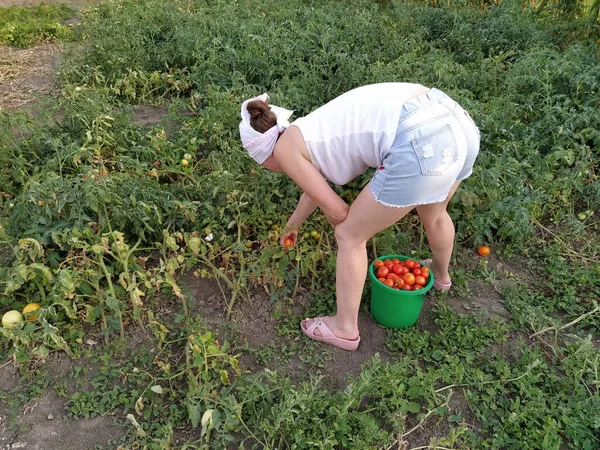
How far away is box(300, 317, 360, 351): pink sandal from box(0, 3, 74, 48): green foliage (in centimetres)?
513

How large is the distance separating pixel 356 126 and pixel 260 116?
37 centimetres

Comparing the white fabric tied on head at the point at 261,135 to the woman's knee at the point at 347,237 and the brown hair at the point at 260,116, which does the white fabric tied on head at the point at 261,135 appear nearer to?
the brown hair at the point at 260,116

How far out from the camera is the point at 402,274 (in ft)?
7.85

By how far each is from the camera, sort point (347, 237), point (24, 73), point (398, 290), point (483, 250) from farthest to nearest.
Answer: point (24, 73), point (483, 250), point (398, 290), point (347, 237)

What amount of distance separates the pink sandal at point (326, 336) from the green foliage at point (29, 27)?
5127mm

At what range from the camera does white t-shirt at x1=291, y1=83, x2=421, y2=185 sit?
5.99 ft

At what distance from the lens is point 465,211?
2947 mm

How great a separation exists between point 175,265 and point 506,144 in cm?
233

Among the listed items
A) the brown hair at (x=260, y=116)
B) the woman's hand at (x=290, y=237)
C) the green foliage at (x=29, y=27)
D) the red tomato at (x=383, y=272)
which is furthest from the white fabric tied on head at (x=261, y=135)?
the green foliage at (x=29, y=27)

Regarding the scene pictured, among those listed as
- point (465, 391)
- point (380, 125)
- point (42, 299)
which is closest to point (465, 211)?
point (465, 391)

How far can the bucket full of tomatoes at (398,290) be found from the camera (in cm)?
233

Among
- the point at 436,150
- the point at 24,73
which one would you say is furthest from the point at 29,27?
the point at 436,150

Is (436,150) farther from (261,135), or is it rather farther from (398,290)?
(398,290)

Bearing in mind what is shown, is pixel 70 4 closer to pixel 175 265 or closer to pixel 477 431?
pixel 175 265
